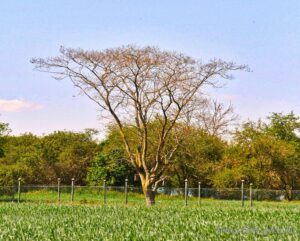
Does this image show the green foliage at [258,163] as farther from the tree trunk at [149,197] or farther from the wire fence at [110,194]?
the tree trunk at [149,197]

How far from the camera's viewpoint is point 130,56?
2778 centimetres

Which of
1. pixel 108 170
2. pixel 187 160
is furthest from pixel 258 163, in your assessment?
pixel 108 170

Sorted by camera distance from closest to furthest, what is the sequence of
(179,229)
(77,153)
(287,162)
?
1. (179,229)
2. (287,162)
3. (77,153)

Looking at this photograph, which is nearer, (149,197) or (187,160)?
(149,197)

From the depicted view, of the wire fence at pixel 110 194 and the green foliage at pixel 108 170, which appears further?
the green foliage at pixel 108 170

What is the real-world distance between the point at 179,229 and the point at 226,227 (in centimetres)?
137

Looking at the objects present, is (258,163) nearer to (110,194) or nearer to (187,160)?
(187,160)

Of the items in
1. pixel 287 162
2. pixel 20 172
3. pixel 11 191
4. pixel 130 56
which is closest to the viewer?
pixel 130 56

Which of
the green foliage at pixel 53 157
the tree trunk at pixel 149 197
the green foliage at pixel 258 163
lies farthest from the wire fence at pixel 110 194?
the green foliage at pixel 53 157

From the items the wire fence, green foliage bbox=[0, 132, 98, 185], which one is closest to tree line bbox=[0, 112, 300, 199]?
green foliage bbox=[0, 132, 98, 185]

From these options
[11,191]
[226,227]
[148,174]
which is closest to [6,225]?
[226,227]

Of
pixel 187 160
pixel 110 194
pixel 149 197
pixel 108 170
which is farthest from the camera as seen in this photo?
pixel 187 160

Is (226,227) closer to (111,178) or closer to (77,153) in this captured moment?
(111,178)

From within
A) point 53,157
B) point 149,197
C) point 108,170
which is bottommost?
point 149,197
